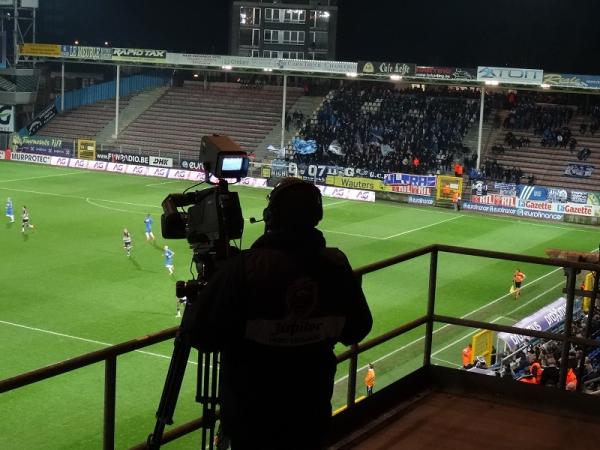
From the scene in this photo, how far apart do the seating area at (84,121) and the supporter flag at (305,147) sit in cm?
1673

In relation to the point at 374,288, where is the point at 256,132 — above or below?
above

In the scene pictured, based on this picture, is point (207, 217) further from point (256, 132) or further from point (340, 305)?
point (256, 132)

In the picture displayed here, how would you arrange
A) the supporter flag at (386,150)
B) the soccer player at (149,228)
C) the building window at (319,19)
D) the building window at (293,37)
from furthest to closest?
the building window at (293,37), the building window at (319,19), the supporter flag at (386,150), the soccer player at (149,228)

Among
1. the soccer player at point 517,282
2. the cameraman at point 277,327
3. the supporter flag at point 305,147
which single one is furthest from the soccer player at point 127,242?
the cameraman at point 277,327

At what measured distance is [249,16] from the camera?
223ft

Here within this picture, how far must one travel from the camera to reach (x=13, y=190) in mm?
46594

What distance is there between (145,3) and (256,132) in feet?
123

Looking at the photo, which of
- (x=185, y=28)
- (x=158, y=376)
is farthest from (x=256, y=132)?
(x=158, y=376)

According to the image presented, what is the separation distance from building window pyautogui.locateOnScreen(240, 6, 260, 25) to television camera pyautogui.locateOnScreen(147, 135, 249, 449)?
2553 inches

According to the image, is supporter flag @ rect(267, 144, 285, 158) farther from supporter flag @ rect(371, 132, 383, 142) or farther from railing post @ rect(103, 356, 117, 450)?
railing post @ rect(103, 356, 117, 450)

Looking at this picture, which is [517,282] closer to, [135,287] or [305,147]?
[135,287]

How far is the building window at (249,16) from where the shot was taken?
6781cm

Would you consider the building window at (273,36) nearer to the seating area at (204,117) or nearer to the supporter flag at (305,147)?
the seating area at (204,117)

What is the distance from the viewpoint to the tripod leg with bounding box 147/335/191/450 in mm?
4434
